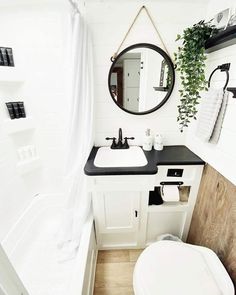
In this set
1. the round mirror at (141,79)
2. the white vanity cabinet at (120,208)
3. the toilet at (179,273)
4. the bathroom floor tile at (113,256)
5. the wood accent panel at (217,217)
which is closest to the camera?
the toilet at (179,273)

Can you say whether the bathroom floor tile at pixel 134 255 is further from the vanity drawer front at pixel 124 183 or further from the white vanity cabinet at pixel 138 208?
the vanity drawer front at pixel 124 183

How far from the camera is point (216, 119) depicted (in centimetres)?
99

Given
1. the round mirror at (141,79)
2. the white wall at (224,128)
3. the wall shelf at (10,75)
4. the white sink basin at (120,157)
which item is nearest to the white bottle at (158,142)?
the white sink basin at (120,157)

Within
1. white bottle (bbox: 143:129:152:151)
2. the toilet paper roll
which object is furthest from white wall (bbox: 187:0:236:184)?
white bottle (bbox: 143:129:152:151)

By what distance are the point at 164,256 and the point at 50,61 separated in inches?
66.7

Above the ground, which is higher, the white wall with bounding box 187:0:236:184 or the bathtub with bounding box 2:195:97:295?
the white wall with bounding box 187:0:236:184

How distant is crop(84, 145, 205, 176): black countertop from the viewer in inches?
43.9

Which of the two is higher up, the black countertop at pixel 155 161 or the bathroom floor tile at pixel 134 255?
the black countertop at pixel 155 161

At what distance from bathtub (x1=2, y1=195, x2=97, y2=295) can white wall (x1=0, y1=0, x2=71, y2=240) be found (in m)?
0.12

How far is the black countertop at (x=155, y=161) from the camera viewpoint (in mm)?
1114

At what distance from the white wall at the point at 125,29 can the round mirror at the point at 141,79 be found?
0.17 ft

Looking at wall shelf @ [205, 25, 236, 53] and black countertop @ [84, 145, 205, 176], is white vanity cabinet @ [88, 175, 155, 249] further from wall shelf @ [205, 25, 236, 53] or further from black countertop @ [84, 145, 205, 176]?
wall shelf @ [205, 25, 236, 53]

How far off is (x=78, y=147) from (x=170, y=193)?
834 mm

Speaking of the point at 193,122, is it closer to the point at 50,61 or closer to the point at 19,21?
the point at 50,61
